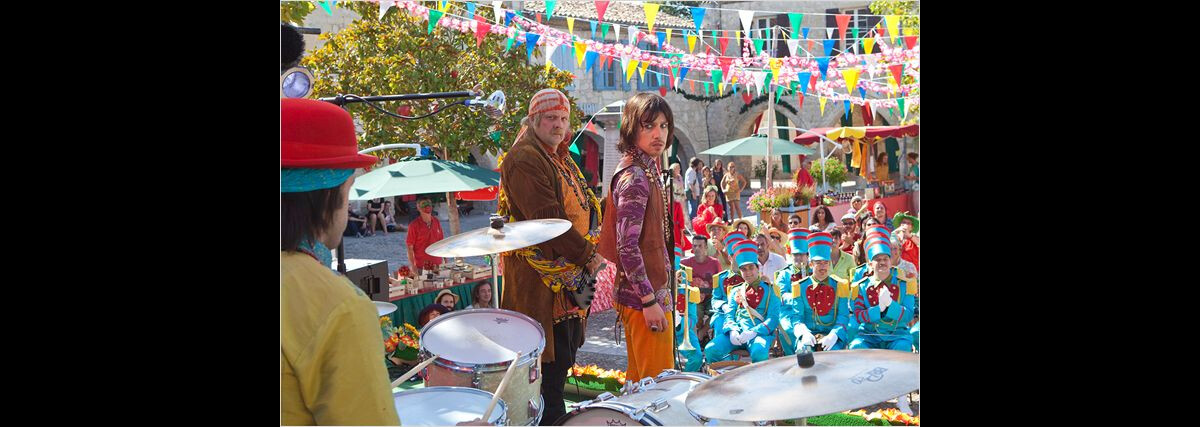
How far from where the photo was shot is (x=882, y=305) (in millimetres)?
5672

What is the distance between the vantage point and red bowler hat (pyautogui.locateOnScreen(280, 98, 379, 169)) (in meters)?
1.90

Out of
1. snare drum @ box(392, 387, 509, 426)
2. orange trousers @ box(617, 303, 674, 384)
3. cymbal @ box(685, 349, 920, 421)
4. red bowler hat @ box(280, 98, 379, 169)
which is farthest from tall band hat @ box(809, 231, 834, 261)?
red bowler hat @ box(280, 98, 379, 169)

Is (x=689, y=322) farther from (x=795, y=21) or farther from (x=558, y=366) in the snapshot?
(x=795, y=21)

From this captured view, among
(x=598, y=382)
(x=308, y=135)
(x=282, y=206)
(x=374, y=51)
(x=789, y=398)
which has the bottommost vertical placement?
(x=598, y=382)

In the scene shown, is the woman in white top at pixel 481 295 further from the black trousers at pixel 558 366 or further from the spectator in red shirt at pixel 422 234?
the black trousers at pixel 558 366

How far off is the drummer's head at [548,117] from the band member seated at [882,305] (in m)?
2.48

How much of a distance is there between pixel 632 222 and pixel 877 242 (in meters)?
2.44

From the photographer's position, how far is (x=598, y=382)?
19.5ft

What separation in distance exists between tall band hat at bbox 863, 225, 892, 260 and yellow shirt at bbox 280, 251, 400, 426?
182 inches

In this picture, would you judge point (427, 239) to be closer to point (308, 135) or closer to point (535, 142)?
point (535, 142)

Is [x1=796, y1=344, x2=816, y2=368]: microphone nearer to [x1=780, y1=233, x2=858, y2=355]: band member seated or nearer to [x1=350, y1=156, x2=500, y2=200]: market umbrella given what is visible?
[x1=780, y1=233, x2=858, y2=355]: band member seated

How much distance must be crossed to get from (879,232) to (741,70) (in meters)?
5.93

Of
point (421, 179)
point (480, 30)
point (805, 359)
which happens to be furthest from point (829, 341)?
point (480, 30)
